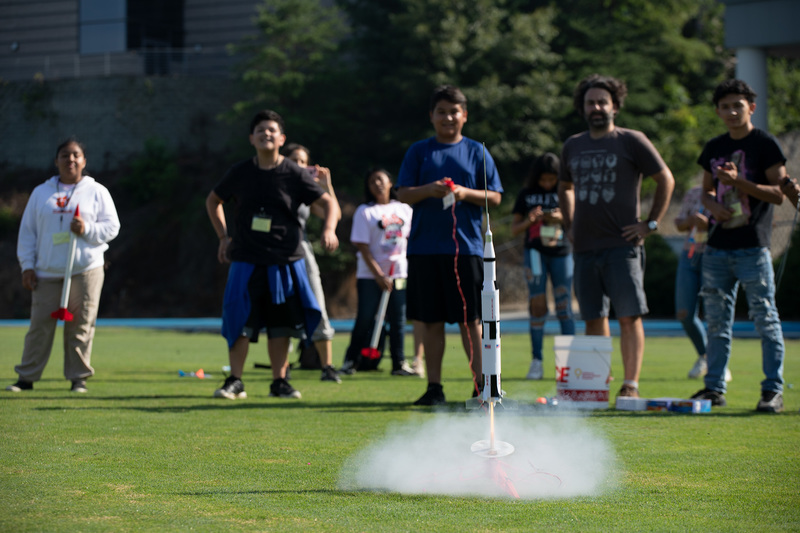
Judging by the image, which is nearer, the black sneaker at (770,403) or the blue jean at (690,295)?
the black sneaker at (770,403)

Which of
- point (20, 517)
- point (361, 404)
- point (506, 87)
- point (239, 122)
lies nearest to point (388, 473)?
point (20, 517)

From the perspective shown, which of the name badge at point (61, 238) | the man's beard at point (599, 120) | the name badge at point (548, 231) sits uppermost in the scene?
the man's beard at point (599, 120)

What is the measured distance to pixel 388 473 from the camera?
3.93 metres

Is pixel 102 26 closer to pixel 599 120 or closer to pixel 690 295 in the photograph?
pixel 690 295

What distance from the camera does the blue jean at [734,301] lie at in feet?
20.4

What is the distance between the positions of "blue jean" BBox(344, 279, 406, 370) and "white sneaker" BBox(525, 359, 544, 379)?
1.31 meters

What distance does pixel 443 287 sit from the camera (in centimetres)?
635

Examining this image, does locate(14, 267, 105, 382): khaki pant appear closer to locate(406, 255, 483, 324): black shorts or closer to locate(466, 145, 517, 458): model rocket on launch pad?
locate(406, 255, 483, 324): black shorts

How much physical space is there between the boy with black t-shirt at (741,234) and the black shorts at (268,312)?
2.87 meters

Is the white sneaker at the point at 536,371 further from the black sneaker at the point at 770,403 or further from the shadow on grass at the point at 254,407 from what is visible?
the black sneaker at the point at 770,403

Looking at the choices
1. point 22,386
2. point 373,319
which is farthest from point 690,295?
point 22,386

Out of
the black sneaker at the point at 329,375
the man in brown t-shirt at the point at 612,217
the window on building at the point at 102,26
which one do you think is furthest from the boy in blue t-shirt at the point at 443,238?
the window on building at the point at 102,26

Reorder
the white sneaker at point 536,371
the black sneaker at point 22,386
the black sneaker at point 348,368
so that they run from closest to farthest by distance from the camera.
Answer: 1. the black sneaker at point 22,386
2. the white sneaker at point 536,371
3. the black sneaker at point 348,368

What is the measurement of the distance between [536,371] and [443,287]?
248 cm
